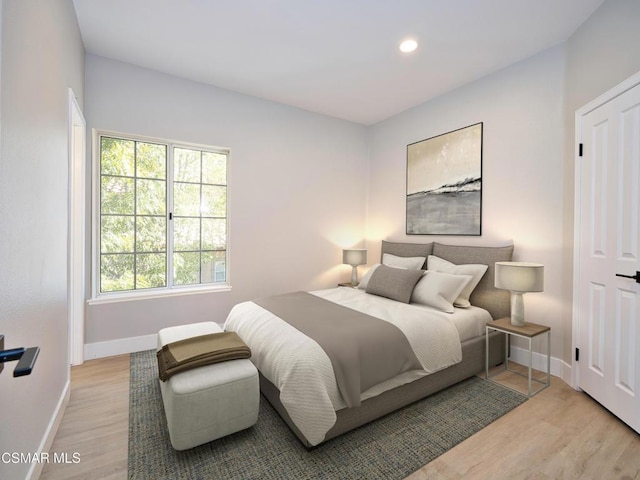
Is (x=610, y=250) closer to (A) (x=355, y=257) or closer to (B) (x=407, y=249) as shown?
(B) (x=407, y=249)

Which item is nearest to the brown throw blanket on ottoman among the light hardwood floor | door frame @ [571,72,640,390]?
the light hardwood floor

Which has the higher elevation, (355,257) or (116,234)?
(116,234)

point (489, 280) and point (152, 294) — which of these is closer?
point (489, 280)

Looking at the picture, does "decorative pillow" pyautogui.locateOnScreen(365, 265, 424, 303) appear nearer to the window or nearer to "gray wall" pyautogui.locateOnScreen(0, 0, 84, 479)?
the window

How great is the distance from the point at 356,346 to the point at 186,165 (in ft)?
9.31

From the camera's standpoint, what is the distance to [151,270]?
132 inches

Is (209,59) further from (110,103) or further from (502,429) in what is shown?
(502,429)

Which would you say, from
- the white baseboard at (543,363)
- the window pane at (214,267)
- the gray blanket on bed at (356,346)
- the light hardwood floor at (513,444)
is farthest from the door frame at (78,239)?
the white baseboard at (543,363)

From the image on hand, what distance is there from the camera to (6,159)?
123cm

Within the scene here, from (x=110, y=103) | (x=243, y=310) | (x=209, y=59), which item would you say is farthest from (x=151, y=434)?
(x=209, y=59)

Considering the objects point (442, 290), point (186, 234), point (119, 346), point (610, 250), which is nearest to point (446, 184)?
point (442, 290)

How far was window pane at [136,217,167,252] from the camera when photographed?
10.7 feet

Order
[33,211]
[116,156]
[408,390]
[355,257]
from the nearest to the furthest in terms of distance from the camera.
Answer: [33,211], [408,390], [116,156], [355,257]

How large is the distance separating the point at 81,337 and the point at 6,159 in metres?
2.27
